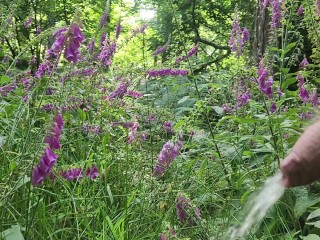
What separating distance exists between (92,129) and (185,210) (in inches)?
42.7

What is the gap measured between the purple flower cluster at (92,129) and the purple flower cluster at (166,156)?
641mm

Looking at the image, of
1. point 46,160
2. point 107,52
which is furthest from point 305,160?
point 107,52

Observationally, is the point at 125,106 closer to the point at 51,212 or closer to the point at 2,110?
the point at 2,110

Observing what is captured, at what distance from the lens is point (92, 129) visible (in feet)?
9.91

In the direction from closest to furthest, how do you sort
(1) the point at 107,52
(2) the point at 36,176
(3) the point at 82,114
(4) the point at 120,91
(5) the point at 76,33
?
(2) the point at 36,176, (5) the point at 76,33, (3) the point at 82,114, (4) the point at 120,91, (1) the point at 107,52

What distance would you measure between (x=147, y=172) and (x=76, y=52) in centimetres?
82

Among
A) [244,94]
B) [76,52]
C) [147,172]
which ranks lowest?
[147,172]

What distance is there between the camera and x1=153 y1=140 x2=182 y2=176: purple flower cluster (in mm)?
2404

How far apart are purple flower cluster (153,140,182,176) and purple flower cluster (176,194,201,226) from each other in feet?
1.00

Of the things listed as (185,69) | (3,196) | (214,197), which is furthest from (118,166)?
(3,196)

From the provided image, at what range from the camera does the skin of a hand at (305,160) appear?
40cm

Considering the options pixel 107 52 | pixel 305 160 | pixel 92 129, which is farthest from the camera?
pixel 107 52

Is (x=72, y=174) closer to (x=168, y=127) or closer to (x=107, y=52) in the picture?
(x=168, y=127)

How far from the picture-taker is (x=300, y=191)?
2.47 m
